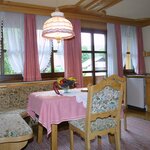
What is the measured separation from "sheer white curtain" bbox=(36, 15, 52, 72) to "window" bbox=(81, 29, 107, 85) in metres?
1.03

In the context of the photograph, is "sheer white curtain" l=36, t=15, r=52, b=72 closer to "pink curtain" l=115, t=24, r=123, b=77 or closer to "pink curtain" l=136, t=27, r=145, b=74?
"pink curtain" l=115, t=24, r=123, b=77

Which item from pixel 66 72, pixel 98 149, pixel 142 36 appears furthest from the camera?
pixel 142 36

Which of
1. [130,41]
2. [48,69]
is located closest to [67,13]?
[48,69]

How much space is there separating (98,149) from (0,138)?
1.31 m

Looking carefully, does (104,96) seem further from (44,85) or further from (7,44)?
(7,44)

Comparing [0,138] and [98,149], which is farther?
[98,149]

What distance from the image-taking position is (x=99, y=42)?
15.9ft

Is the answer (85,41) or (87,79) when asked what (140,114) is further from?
(85,41)

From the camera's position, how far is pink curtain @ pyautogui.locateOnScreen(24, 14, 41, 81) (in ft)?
12.1

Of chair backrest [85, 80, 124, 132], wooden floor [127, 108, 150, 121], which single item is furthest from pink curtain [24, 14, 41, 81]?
wooden floor [127, 108, 150, 121]

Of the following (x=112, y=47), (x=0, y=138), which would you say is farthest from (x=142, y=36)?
(x=0, y=138)

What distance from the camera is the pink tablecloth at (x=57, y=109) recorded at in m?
2.18

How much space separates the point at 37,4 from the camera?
3682 millimetres

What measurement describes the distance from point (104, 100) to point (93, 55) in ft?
9.54
